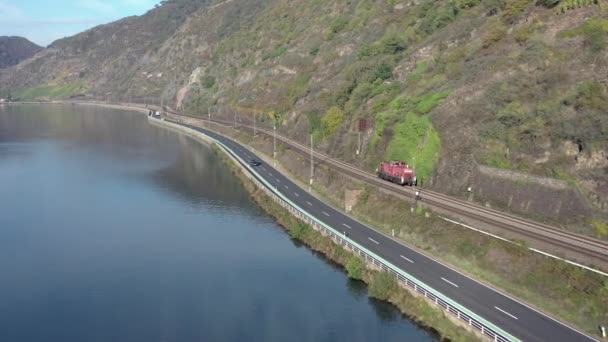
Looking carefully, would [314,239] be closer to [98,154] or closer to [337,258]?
[337,258]

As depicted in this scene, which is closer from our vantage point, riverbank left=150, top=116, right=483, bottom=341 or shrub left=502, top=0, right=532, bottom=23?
riverbank left=150, top=116, right=483, bottom=341

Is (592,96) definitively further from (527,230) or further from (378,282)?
(378,282)

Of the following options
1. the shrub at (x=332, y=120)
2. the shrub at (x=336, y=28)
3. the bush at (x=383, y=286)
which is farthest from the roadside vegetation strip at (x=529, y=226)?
the shrub at (x=336, y=28)

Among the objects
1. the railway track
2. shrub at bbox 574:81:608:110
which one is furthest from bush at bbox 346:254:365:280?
shrub at bbox 574:81:608:110

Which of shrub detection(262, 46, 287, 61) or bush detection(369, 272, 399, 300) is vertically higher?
shrub detection(262, 46, 287, 61)

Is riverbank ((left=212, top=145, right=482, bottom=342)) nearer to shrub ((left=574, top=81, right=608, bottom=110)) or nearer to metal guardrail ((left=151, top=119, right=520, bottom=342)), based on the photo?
metal guardrail ((left=151, top=119, right=520, bottom=342))

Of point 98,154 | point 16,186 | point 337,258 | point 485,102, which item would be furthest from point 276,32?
point 337,258
